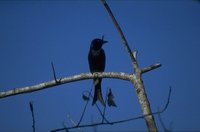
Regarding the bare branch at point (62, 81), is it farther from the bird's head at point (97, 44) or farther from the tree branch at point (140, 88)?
the bird's head at point (97, 44)

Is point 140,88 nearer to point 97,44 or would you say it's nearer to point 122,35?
point 122,35

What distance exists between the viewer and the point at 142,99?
8.04 feet

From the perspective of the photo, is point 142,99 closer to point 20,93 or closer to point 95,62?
point 20,93

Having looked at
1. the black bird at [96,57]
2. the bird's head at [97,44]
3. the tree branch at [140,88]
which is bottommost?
the tree branch at [140,88]

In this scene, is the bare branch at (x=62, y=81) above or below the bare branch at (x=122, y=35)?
below

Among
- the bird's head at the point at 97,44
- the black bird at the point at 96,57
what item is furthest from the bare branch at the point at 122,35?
the bird's head at the point at 97,44

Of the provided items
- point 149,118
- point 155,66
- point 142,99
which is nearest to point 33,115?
point 149,118

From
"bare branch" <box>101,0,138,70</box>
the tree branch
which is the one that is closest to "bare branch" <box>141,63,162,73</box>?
the tree branch

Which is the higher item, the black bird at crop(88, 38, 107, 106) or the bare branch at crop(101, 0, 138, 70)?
the black bird at crop(88, 38, 107, 106)

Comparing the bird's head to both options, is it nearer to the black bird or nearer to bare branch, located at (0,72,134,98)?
the black bird

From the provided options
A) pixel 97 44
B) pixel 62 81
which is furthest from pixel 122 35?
pixel 97 44

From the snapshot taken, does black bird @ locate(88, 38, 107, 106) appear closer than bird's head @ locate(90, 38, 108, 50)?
Yes

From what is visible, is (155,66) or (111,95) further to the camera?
(155,66)

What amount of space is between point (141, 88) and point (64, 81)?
1.24m
